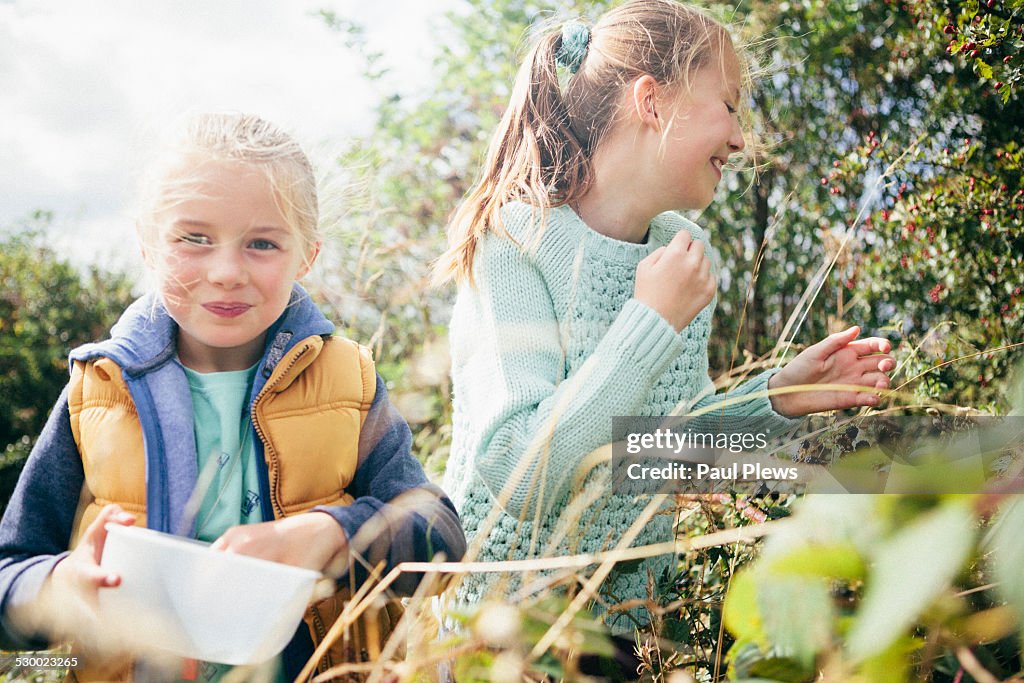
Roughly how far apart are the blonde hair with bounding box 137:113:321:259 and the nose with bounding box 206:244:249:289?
0.26ft

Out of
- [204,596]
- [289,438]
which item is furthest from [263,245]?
[204,596]

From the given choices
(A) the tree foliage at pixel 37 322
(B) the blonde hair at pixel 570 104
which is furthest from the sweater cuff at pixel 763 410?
(A) the tree foliage at pixel 37 322

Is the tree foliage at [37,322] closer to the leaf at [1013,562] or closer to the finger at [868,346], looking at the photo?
the finger at [868,346]

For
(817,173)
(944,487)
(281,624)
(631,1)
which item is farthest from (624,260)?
(817,173)

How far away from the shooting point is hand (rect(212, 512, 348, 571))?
0.92 meters

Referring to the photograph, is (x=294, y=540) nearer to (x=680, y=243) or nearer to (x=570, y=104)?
(x=680, y=243)

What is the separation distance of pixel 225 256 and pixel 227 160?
0.42 feet

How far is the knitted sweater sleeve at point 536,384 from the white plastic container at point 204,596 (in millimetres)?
402

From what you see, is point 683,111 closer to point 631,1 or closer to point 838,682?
point 631,1

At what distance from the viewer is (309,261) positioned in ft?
4.10

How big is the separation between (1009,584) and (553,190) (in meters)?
1.21

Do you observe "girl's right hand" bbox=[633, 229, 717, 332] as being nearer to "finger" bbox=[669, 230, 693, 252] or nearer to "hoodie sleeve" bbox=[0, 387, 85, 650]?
"finger" bbox=[669, 230, 693, 252]

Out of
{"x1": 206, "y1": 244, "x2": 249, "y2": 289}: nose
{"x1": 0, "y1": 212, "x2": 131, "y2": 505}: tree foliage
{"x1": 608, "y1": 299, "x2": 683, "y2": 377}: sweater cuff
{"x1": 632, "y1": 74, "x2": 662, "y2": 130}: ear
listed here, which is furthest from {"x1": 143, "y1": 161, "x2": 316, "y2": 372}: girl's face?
{"x1": 0, "y1": 212, "x2": 131, "y2": 505}: tree foliage

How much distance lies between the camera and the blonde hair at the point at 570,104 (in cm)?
145
